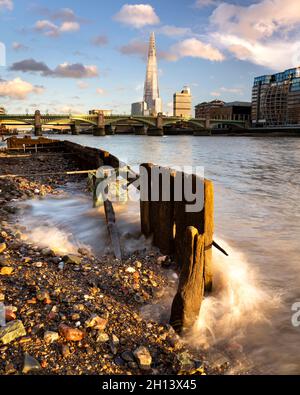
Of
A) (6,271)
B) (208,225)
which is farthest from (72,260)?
(208,225)

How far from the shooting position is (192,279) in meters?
4.29

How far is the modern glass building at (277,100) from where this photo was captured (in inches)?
5935

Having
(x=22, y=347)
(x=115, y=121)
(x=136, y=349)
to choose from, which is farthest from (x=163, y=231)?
(x=115, y=121)

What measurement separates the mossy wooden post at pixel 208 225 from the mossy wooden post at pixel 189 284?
0.63 metres

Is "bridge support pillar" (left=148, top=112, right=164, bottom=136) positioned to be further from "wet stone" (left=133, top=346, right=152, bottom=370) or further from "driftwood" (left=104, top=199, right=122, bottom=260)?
"wet stone" (left=133, top=346, right=152, bottom=370)

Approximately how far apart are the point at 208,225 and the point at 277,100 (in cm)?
17451

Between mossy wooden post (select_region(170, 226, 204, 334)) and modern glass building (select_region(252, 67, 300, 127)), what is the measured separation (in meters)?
158

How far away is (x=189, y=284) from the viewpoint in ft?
14.1

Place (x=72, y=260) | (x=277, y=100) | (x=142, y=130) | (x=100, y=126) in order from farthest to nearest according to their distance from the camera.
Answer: (x=277, y=100)
(x=142, y=130)
(x=100, y=126)
(x=72, y=260)

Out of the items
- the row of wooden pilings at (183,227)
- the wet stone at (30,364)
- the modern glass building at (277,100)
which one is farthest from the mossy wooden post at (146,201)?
the modern glass building at (277,100)

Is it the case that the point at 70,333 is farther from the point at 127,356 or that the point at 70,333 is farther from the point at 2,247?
the point at 2,247

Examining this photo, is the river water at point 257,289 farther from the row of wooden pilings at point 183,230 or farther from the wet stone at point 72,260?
the wet stone at point 72,260
